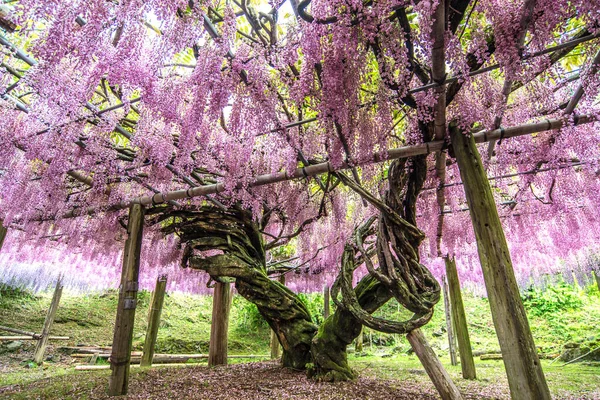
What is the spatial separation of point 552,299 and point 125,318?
12240 mm

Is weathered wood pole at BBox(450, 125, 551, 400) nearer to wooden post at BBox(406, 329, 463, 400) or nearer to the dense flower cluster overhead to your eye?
→ the dense flower cluster overhead

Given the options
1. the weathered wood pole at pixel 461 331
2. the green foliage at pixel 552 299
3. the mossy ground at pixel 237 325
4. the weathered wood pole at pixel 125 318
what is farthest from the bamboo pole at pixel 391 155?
the green foliage at pixel 552 299

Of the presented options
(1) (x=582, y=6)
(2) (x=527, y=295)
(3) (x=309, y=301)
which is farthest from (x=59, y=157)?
(2) (x=527, y=295)

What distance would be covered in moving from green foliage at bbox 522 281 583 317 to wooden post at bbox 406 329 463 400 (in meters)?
9.68

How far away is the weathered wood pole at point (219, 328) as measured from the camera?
513 cm

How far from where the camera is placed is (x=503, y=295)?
70.7 inches

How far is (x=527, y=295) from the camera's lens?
1053cm

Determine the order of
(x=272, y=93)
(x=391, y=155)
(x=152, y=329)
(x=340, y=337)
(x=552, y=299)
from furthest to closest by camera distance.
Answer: (x=552, y=299), (x=152, y=329), (x=340, y=337), (x=391, y=155), (x=272, y=93)

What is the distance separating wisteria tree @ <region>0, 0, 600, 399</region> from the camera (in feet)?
5.05

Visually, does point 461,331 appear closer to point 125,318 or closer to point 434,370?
point 434,370

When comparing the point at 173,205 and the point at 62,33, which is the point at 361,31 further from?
the point at 173,205

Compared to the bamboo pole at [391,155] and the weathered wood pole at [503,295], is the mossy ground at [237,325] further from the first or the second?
the weathered wood pole at [503,295]

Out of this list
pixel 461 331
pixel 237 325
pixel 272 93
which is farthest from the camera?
pixel 237 325

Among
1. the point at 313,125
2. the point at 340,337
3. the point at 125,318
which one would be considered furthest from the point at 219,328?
the point at 313,125
